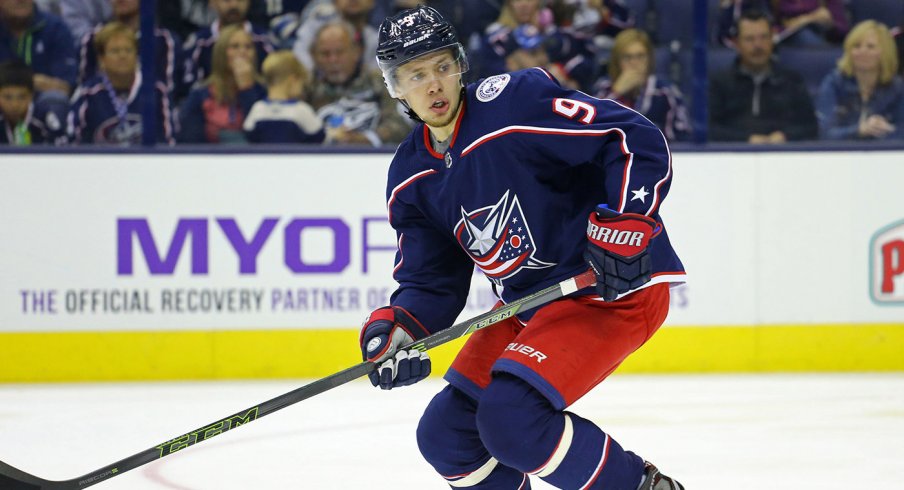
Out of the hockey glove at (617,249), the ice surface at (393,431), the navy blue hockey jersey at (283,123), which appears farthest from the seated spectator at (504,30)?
the hockey glove at (617,249)

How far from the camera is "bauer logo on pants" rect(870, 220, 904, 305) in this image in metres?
5.34

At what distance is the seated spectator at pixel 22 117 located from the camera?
5285 millimetres

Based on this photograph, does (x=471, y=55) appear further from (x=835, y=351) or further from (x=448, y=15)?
(x=835, y=351)

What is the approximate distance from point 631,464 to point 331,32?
3.35 meters

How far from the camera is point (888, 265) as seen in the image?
5.35 metres

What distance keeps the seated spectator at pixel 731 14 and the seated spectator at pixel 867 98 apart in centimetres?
43

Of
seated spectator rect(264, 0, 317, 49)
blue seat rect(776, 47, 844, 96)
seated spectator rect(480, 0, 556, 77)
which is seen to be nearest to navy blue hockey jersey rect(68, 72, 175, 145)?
seated spectator rect(264, 0, 317, 49)

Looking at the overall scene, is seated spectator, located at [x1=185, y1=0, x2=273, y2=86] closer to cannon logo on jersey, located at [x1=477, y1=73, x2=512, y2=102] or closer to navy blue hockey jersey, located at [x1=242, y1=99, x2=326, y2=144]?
navy blue hockey jersey, located at [x1=242, y1=99, x2=326, y2=144]

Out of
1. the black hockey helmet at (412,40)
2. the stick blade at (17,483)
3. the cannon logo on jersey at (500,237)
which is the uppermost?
the black hockey helmet at (412,40)

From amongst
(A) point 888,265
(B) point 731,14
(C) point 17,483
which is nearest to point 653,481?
(C) point 17,483

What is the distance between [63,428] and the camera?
4.34 meters

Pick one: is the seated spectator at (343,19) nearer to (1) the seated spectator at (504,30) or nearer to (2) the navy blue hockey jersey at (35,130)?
(1) the seated spectator at (504,30)

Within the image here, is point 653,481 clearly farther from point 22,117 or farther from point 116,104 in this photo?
point 22,117

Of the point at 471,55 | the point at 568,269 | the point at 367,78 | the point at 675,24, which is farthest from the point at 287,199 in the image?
the point at 568,269
